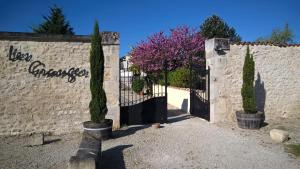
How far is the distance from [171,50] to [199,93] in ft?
40.6

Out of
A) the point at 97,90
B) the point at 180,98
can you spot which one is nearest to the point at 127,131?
the point at 97,90

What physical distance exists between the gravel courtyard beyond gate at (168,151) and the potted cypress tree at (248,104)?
46cm

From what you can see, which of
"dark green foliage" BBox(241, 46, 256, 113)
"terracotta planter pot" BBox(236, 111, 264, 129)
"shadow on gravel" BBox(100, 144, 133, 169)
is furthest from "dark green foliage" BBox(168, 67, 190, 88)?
"shadow on gravel" BBox(100, 144, 133, 169)

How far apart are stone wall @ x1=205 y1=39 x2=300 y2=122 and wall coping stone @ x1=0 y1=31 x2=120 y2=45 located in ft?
12.1

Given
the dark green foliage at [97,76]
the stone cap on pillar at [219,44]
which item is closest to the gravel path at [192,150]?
the dark green foliage at [97,76]

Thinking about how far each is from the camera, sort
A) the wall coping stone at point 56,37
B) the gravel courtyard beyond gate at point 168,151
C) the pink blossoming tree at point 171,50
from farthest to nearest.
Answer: the pink blossoming tree at point 171,50 < the wall coping stone at point 56,37 < the gravel courtyard beyond gate at point 168,151

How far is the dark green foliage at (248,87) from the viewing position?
9.48m

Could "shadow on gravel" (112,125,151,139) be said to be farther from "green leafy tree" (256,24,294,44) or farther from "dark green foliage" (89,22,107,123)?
"green leafy tree" (256,24,294,44)

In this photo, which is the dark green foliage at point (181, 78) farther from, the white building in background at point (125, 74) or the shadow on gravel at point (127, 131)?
the shadow on gravel at point (127, 131)

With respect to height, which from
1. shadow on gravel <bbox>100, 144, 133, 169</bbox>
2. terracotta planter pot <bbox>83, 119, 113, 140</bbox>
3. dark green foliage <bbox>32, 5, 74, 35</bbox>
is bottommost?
shadow on gravel <bbox>100, 144, 133, 169</bbox>

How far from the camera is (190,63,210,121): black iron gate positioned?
10.8 meters

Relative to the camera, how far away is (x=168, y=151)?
684 centimetres

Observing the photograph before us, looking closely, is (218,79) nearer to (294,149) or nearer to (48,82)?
(294,149)

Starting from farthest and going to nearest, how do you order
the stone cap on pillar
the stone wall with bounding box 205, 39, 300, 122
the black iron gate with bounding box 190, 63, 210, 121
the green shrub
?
the green shrub, the black iron gate with bounding box 190, 63, 210, 121, the stone wall with bounding box 205, 39, 300, 122, the stone cap on pillar
